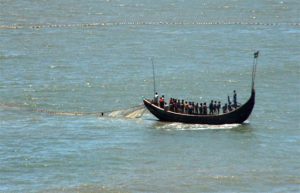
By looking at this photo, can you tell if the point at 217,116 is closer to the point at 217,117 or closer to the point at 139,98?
the point at 217,117

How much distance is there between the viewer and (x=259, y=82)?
2288 inches

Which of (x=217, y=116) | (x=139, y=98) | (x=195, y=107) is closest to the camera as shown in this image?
(x=217, y=116)

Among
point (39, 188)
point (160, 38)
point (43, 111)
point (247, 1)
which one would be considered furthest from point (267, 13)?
point (39, 188)

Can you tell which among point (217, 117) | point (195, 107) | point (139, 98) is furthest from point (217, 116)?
point (139, 98)

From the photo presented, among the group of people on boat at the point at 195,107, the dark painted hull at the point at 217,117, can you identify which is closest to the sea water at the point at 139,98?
the dark painted hull at the point at 217,117

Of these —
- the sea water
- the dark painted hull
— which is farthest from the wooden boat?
the sea water

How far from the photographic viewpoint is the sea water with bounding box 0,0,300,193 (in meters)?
37.3

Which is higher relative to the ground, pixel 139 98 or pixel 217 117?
pixel 139 98

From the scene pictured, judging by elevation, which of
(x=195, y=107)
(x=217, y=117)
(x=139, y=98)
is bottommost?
(x=217, y=117)

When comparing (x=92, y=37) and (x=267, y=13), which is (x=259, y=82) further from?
(x=267, y=13)

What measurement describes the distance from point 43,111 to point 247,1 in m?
67.3

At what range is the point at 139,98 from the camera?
54.2 m

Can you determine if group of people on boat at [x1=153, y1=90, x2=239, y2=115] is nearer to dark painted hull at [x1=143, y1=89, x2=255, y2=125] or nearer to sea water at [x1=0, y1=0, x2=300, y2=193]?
dark painted hull at [x1=143, y1=89, x2=255, y2=125]

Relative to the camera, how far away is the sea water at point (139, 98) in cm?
3734
